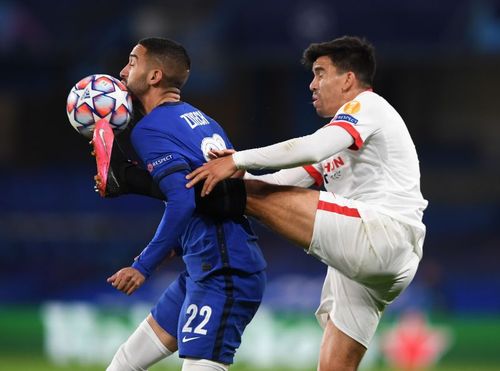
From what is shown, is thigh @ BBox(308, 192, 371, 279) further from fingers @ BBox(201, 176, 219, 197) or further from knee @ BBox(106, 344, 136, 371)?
knee @ BBox(106, 344, 136, 371)

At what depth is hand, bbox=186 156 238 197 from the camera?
5.68 m

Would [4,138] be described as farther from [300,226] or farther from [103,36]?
[300,226]

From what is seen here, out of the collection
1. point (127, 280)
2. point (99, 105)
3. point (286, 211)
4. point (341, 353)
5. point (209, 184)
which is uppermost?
point (99, 105)

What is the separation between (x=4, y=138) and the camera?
63.2 feet

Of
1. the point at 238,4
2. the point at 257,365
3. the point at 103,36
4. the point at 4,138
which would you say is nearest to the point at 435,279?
the point at 257,365

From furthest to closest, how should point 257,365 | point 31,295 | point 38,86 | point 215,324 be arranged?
point 38,86
point 31,295
point 257,365
point 215,324

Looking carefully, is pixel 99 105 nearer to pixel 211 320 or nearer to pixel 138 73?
pixel 138 73

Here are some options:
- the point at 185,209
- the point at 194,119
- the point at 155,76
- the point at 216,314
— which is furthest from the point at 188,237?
the point at 155,76

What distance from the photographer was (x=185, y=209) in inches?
220

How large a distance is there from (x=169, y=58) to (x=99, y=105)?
0.46 m

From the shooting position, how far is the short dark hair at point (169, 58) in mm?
5973

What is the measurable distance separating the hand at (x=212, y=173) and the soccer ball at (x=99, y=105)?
567mm

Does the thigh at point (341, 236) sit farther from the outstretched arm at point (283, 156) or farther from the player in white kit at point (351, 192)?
the outstretched arm at point (283, 156)

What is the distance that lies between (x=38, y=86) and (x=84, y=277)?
152 inches
